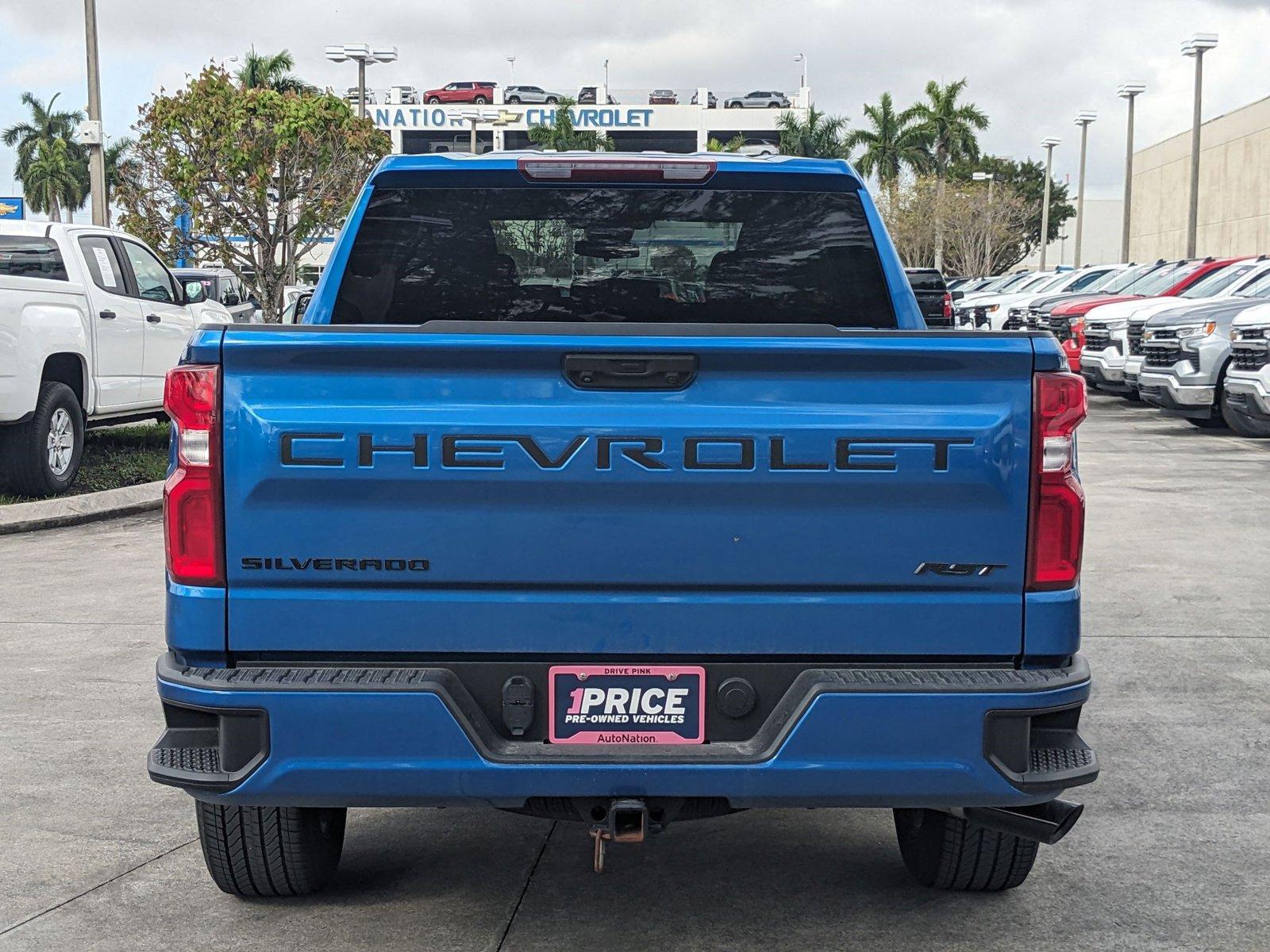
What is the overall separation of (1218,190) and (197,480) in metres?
68.9

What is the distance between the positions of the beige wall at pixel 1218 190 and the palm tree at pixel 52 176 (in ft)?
214

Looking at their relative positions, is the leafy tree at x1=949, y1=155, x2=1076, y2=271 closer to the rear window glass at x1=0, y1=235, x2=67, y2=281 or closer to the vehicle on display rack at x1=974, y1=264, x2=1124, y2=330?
the vehicle on display rack at x1=974, y1=264, x2=1124, y2=330

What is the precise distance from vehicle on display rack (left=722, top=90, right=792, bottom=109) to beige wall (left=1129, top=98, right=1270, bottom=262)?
3593 centimetres

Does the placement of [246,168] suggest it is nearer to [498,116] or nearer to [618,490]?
[618,490]

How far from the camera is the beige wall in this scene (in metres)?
61.2

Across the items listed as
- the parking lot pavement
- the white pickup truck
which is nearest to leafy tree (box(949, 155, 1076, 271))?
the white pickup truck

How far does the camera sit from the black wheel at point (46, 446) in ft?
38.8

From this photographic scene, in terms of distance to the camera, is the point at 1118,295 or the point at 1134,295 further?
the point at 1118,295

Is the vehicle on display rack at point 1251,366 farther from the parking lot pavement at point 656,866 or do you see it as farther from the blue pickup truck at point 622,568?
the blue pickup truck at point 622,568

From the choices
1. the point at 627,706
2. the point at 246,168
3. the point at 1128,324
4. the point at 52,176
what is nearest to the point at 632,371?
the point at 627,706

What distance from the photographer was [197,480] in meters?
3.37

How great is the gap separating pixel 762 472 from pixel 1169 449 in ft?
46.3

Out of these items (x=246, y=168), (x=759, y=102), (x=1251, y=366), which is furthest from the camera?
(x=759, y=102)

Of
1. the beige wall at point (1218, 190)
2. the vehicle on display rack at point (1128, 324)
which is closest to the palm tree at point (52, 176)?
the beige wall at point (1218, 190)
